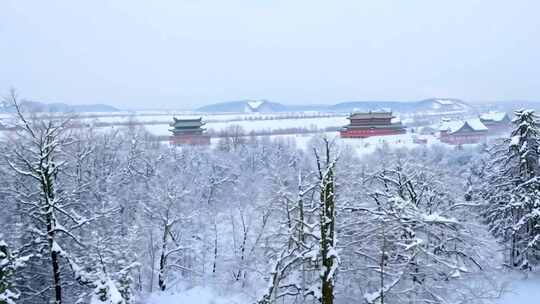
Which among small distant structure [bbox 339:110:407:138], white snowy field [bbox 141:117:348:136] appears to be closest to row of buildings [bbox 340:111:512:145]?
small distant structure [bbox 339:110:407:138]

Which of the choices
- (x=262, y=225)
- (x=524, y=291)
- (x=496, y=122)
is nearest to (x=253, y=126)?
(x=496, y=122)

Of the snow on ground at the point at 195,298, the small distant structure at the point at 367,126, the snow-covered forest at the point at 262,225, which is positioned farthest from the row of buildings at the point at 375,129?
the snow on ground at the point at 195,298

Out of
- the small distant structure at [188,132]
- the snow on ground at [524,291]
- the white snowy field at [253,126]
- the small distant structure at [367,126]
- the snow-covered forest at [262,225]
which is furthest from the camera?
the white snowy field at [253,126]

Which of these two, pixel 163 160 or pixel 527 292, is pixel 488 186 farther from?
pixel 163 160

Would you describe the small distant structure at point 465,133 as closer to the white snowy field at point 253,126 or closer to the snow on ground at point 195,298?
the white snowy field at point 253,126

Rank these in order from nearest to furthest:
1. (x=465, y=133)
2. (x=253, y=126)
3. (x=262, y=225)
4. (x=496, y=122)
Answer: (x=262, y=225) → (x=465, y=133) → (x=496, y=122) → (x=253, y=126)

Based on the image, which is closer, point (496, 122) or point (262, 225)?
point (262, 225)

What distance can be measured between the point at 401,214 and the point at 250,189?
34.2 m

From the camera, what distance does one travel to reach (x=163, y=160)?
44000mm

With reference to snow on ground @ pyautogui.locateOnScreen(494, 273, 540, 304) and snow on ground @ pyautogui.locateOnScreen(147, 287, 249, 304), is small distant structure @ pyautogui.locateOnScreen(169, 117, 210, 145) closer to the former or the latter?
snow on ground @ pyautogui.locateOnScreen(147, 287, 249, 304)

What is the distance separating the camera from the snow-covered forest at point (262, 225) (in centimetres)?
971

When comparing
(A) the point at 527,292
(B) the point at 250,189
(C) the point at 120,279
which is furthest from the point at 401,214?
(B) the point at 250,189

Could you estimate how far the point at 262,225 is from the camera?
1145 inches

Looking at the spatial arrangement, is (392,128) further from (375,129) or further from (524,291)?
(524,291)
